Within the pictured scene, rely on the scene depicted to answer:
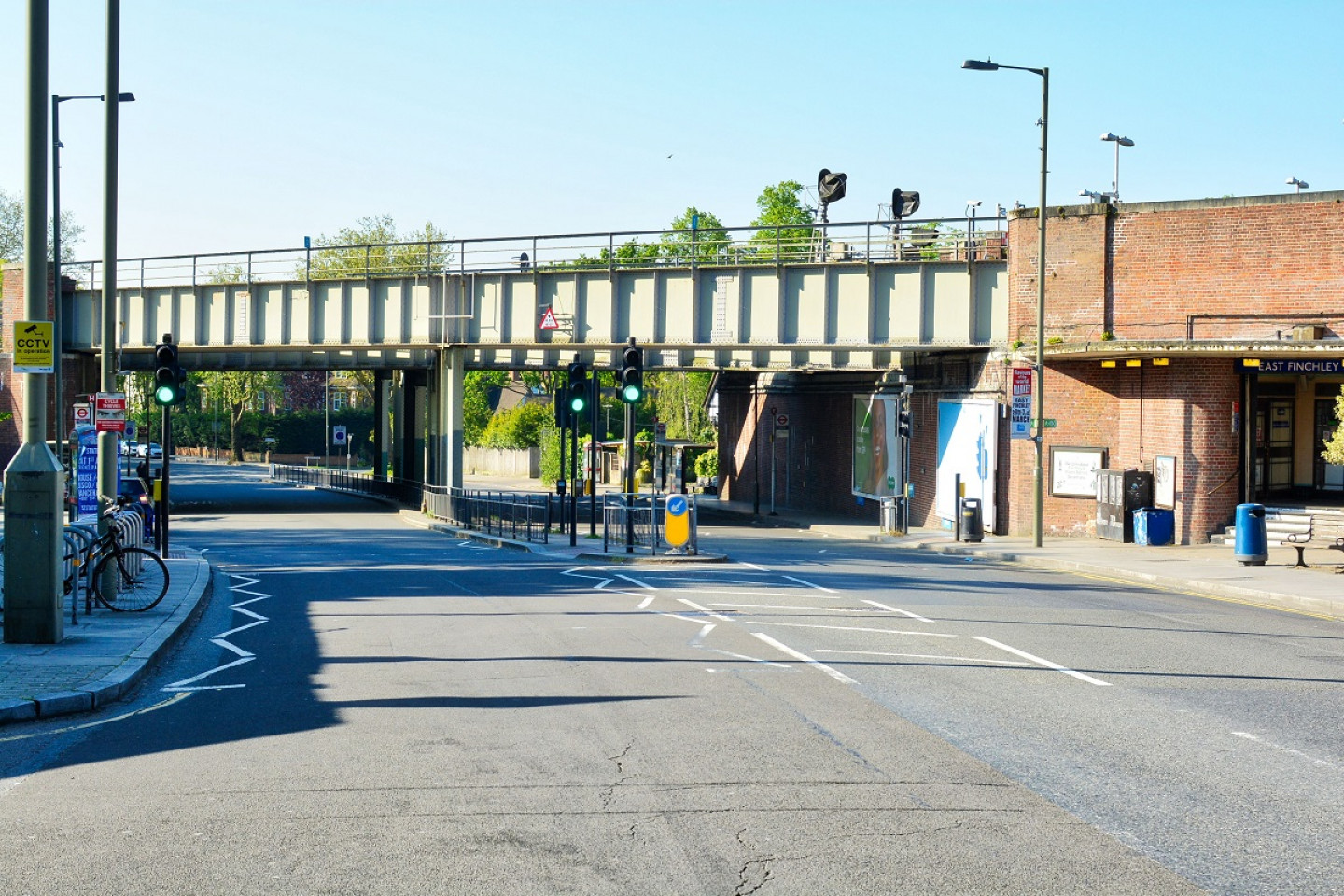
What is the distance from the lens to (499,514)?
3491cm

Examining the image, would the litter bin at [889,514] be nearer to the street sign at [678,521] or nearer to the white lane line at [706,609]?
the street sign at [678,521]

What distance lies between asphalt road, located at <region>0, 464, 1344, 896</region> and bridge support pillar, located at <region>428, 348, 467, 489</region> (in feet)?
81.9

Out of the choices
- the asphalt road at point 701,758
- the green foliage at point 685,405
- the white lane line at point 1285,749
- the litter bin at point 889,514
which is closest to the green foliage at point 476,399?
the green foliage at point 685,405

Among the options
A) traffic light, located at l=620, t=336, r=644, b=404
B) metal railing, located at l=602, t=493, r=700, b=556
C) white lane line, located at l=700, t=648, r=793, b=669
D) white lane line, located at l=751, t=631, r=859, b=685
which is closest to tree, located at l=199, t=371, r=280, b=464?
metal railing, located at l=602, t=493, r=700, b=556

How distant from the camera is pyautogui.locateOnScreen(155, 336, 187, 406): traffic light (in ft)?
77.6

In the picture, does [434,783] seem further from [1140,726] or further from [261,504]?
[261,504]

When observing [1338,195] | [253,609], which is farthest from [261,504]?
[1338,195]

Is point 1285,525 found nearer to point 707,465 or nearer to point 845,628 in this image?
point 845,628

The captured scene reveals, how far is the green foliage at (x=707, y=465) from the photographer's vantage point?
69062mm

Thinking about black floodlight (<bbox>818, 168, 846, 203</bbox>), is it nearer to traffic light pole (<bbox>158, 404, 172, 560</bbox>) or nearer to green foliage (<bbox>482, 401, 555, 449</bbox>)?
traffic light pole (<bbox>158, 404, 172, 560</bbox>)

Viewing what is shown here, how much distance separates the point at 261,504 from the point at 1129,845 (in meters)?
49.6

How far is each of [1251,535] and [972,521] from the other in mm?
8575

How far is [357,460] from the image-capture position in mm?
110250

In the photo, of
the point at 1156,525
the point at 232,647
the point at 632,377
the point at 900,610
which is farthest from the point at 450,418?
the point at 232,647
